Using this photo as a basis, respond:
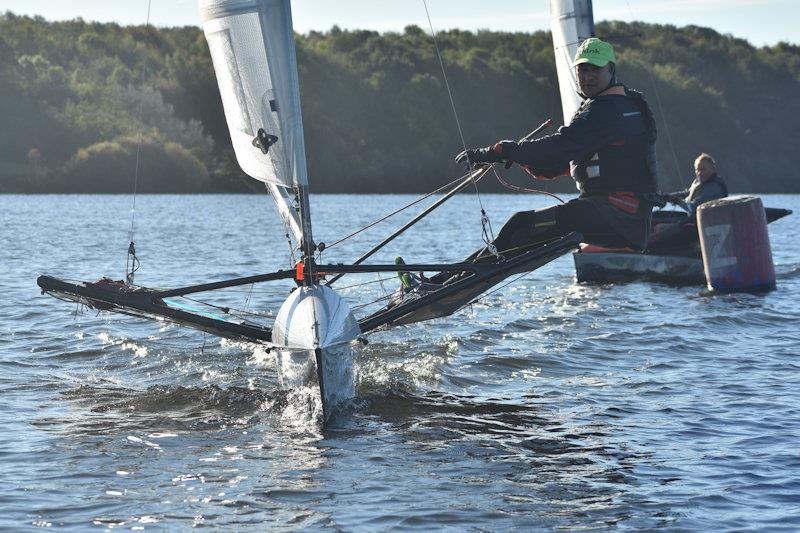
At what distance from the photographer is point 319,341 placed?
8453 millimetres

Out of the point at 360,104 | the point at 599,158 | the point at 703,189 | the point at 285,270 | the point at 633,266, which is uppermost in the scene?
the point at 360,104

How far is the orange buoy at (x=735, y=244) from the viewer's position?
16.9 metres

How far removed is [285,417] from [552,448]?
2109 millimetres

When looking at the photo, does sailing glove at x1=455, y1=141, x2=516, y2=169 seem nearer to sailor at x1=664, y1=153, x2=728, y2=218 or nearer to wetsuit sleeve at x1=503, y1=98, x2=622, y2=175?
wetsuit sleeve at x1=503, y1=98, x2=622, y2=175

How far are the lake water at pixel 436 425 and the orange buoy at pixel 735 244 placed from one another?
58 cm

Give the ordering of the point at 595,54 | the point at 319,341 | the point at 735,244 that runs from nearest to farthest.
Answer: the point at 319,341
the point at 595,54
the point at 735,244

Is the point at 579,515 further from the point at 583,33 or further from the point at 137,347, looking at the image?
the point at 583,33

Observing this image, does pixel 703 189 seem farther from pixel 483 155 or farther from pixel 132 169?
pixel 132 169

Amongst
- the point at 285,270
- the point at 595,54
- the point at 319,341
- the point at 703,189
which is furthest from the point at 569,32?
the point at 319,341

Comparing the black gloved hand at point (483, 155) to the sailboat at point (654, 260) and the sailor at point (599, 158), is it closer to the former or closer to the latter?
the sailor at point (599, 158)

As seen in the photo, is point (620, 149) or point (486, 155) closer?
point (486, 155)

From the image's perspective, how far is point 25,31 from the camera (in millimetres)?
78438

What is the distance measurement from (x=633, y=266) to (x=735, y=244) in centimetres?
225

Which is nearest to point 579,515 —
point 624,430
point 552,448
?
point 552,448
